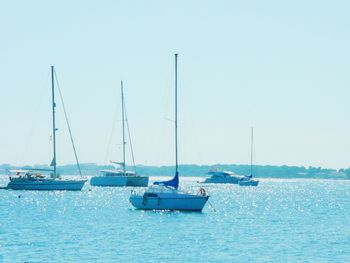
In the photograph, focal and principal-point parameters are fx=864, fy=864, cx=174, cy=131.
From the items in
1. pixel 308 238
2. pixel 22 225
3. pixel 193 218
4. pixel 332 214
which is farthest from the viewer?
pixel 332 214

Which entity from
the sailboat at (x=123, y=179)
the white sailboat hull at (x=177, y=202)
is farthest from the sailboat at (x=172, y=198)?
the sailboat at (x=123, y=179)

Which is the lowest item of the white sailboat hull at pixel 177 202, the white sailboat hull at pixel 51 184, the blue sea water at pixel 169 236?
the blue sea water at pixel 169 236

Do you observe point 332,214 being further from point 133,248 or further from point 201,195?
point 133,248

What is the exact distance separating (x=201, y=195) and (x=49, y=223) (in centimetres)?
1423

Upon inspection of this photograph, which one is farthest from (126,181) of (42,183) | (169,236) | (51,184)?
(169,236)

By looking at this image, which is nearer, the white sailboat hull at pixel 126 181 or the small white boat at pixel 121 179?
the white sailboat hull at pixel 126 181

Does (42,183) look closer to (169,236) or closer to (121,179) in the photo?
(121,179)

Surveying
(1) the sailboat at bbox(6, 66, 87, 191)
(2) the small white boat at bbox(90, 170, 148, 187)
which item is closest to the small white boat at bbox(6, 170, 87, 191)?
(1) the sailboat at bbox(6, 66, 87, 191)

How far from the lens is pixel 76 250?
50.2 meters

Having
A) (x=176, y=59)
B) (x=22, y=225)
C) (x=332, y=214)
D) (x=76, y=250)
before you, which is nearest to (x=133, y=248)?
(x=76, y=250)

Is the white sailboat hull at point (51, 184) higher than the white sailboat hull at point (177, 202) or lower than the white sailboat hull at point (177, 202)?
higher

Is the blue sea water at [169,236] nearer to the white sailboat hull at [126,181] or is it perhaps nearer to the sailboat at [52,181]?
the sailboat at [52,181]

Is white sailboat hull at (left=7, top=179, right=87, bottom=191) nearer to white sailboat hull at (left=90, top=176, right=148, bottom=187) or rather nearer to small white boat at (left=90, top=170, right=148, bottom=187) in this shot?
white sailboat hull at (left=90, top=176, right=148, bottom=187)

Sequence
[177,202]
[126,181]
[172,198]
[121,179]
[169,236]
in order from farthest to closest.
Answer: [121,179], [126,181], [177,202], [172,198], [169,236]
